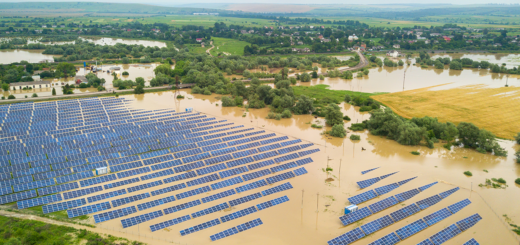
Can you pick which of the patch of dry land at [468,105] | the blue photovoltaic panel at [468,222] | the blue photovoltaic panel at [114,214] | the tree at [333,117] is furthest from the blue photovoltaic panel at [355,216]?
the patch of dry land at [468,105]

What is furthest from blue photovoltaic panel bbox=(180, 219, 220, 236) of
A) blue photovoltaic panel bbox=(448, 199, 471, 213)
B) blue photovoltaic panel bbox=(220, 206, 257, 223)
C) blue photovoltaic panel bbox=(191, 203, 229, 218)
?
blue photovoltaic panel bbox=(448, 199, 471, 213)

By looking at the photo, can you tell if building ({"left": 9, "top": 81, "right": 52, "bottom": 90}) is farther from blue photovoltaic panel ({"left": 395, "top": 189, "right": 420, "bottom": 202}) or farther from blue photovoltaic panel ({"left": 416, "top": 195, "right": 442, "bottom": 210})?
blue photovoltaic panel ({"left": 416, "top": 195, "right": 442, "bottom": 210})

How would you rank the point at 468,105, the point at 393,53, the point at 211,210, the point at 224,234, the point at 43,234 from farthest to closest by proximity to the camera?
the point at 393,53 < the point at 468,105 < the point at 211,210 < the point at 224,234 < the point at 43,234

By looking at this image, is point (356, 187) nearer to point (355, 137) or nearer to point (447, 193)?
point (447, 193)

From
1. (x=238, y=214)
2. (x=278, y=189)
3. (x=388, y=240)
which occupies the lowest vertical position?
(x=388, y=240)

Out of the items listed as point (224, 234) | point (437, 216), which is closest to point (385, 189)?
point (437, 216)

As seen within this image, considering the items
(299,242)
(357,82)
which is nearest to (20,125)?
(299,242)
